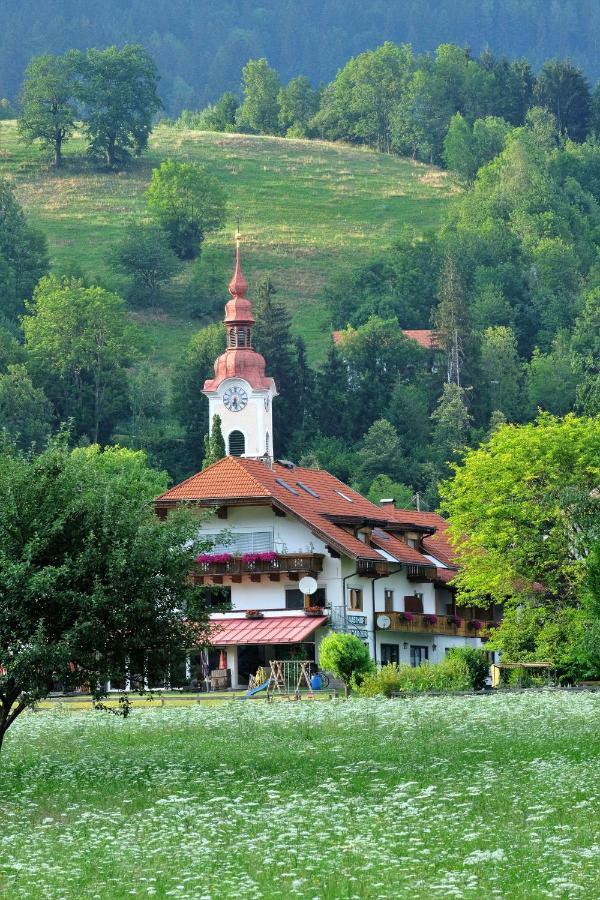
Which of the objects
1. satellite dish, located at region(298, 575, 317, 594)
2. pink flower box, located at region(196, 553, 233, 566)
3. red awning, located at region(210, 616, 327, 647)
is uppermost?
pink flower box, located at region(196, 553, 233, 566)

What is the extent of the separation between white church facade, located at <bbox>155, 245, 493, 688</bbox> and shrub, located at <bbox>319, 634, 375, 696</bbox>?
552 inches

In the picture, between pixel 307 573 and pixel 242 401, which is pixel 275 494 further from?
pixel 242 401

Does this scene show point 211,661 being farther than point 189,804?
Yes

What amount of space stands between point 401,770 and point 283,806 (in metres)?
4.92

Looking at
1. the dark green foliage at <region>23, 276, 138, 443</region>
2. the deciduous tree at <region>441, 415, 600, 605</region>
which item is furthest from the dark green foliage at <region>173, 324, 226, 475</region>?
the deciduous tree at <region>441, 415, 600, 605</region>

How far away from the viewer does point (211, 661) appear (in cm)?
8638

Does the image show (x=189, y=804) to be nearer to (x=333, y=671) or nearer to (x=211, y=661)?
(x=333, y=671)

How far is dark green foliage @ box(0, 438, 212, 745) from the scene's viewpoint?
40.7 meters

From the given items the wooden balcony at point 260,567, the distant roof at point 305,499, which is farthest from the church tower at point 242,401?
the wooden balcony at point 260,567

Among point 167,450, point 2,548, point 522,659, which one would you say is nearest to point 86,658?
point 2,548

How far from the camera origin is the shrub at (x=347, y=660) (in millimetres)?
66875

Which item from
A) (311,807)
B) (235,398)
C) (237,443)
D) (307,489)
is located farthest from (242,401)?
(311,807)

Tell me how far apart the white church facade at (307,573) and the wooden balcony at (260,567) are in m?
0.04

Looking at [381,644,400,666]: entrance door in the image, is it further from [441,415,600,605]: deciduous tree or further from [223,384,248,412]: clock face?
[223,384,248,412]: clock face
